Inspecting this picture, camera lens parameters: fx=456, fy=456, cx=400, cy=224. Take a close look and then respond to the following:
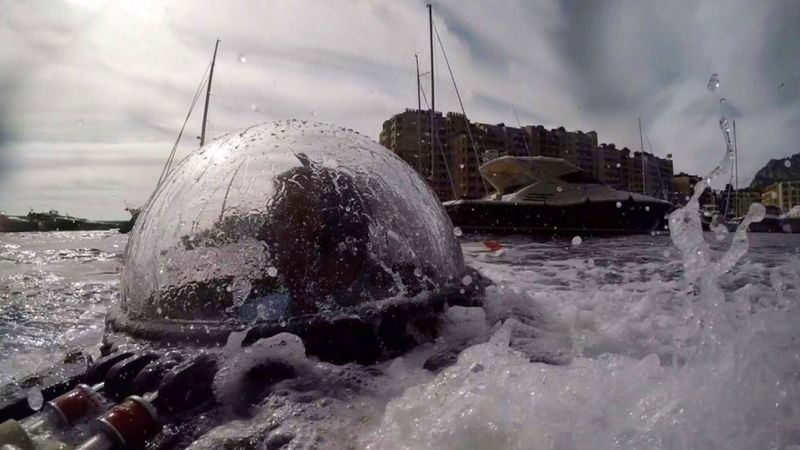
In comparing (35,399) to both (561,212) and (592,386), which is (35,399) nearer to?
(592,386)

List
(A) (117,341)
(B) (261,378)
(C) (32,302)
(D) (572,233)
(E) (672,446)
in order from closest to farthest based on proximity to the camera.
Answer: (E) (672,446), (B) (261,378), (A) (117,341), (C) (32,302), (D) (572,233)

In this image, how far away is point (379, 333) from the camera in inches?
92.9

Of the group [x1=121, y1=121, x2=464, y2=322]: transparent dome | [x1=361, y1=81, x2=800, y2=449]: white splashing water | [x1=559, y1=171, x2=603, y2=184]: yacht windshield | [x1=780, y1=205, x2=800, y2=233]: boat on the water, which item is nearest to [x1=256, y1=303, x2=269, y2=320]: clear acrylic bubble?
[x1=121, y1=121, x2=464, y2=322]: transparent dome

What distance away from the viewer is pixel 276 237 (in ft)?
7.90

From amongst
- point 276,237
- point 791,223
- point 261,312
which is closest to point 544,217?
point 276,237

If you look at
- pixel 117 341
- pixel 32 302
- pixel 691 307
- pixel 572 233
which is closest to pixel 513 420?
pixel 117 341

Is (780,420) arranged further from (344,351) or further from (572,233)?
(572,233)

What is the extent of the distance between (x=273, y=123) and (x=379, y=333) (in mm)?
1904

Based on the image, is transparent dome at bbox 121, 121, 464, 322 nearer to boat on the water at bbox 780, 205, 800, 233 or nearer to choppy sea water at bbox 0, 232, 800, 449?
choppy sea water at bbox 0, 232, 800, 449

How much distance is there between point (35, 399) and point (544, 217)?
2230 cm

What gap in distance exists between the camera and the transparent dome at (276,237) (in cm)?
235

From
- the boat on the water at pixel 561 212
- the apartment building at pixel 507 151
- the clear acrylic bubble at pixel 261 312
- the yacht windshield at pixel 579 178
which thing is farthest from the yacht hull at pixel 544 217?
the clear acrylic bubble at pixel 261 312

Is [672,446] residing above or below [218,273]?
below

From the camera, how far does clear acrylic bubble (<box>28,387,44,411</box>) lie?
186 centimetres
